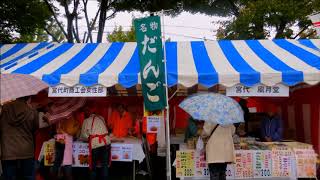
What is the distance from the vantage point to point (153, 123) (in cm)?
567

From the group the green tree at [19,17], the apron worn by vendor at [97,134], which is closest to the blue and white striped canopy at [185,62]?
the apron worn by vendor at [97,134]

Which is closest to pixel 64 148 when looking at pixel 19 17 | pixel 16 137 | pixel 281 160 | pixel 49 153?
pixel 49 153

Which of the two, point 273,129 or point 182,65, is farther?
point 273,129

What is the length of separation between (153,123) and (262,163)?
1.71 meters

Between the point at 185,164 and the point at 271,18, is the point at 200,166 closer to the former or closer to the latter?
the point at 185,164

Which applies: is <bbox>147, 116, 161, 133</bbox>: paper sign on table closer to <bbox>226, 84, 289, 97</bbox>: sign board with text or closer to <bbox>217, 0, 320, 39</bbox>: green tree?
<bbox>226, 84, 289, 97</bbox>: sign board with text

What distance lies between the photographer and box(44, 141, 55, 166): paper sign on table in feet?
20.5

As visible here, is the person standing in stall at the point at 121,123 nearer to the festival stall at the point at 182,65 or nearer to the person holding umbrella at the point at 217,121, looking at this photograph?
the festival stall at the point at 182,65

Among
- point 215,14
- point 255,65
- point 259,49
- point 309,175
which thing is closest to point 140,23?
point 255,65

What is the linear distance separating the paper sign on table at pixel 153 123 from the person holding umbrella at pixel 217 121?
0.78m

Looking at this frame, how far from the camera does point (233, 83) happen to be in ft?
18.0

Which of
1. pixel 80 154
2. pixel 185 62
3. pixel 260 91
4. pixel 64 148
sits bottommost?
pixel 80 154

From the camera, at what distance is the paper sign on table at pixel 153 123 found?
560cm

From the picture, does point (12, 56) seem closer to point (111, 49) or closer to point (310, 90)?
point (111, 49)
